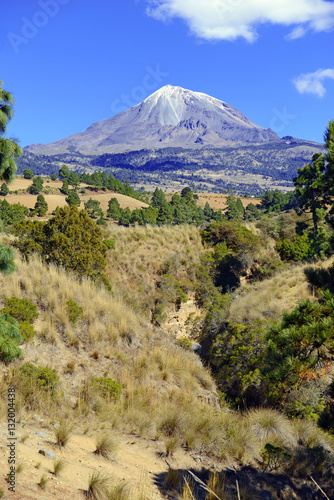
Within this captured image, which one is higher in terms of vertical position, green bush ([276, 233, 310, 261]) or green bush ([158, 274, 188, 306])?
green bush ([276, 233, 310, 261])

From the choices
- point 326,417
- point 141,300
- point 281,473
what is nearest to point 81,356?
point 281,473

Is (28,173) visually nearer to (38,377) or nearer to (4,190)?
(4,190)

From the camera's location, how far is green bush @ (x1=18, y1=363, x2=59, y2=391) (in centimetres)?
653

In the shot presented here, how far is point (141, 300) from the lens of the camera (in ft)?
60.5

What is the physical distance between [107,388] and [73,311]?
2.64 m

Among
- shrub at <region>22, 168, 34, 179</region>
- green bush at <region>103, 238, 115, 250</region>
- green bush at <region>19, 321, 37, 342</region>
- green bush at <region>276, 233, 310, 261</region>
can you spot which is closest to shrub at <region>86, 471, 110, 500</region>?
green bush at <region>19, 321, 37, 342</region>

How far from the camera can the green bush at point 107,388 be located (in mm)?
7129

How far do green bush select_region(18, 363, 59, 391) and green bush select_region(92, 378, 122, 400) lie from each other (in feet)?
2.77

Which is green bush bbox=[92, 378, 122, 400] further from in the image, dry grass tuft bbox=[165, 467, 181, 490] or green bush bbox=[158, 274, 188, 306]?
green bush bbox=[158, 274, 188, 306]

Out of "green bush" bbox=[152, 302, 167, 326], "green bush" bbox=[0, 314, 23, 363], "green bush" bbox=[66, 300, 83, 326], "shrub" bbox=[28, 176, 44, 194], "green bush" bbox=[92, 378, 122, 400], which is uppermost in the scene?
"shrub" bbox=[28, 176, 44, 194]

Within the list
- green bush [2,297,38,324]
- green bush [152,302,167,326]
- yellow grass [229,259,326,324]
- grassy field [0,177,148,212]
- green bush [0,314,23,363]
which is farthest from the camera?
grassy field [0,177,148,212]

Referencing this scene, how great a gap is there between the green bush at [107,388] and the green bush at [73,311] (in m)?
2.12

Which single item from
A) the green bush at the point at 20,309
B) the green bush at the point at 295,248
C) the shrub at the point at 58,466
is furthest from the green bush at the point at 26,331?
the green bush at the point at 295,248

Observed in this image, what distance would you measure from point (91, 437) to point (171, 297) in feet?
44.2
